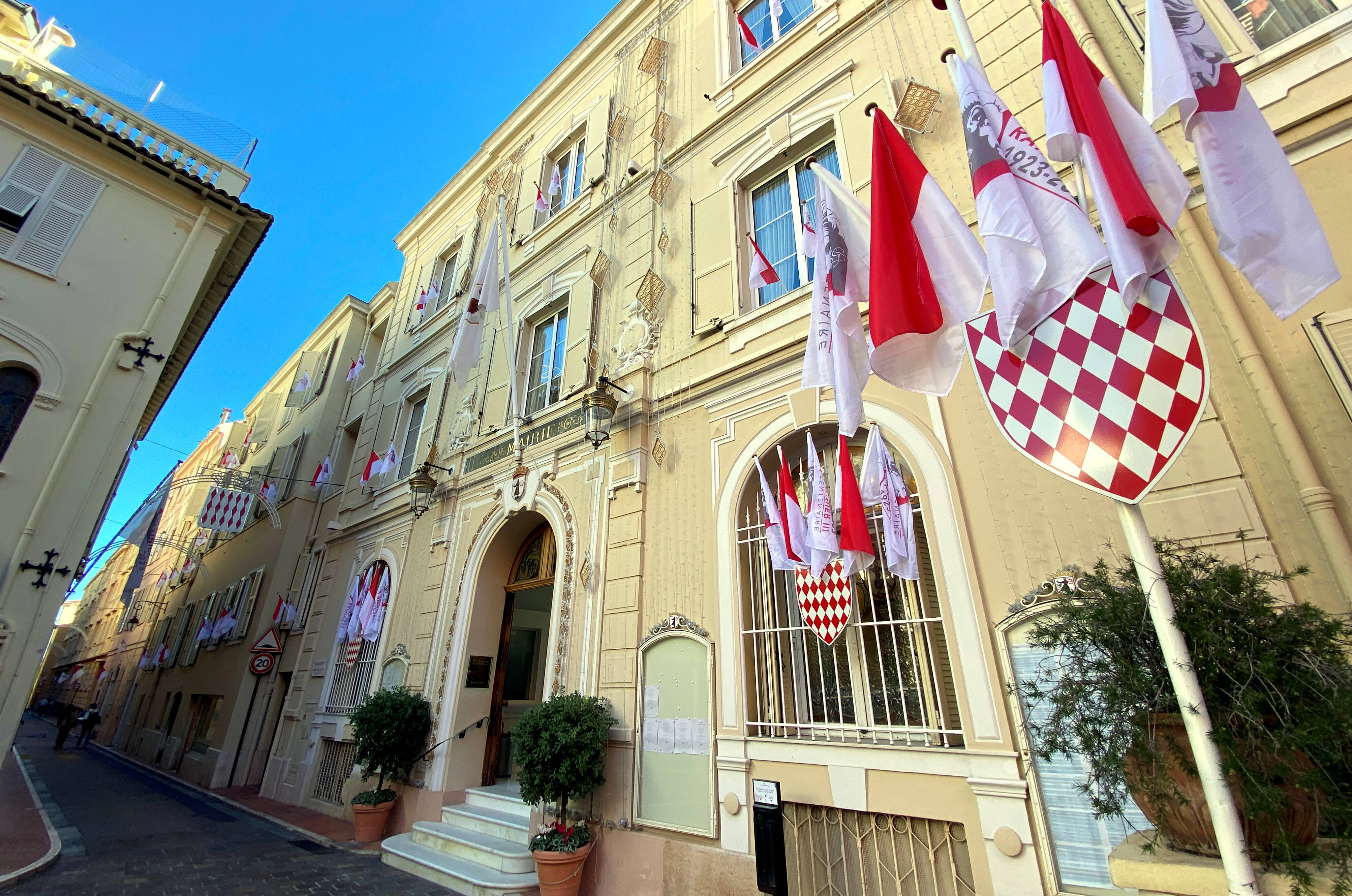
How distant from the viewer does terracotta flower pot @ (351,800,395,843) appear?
327 inches

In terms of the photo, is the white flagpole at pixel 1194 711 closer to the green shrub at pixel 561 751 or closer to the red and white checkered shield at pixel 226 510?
the green shrub at pixel 561 751

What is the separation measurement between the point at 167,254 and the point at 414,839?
10208mm

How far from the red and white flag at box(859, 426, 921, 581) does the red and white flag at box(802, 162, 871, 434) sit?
54.7 inches

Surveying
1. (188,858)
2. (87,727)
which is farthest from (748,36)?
(87,727)

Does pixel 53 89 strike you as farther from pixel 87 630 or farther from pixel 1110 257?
pixel 87 630

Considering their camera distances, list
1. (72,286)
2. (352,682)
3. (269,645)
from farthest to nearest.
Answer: (269,645), (352,682), (72,286)

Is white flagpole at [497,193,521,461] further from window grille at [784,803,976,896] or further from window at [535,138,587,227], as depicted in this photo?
window grille at [784,803,976,896]

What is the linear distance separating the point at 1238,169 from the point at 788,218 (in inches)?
218

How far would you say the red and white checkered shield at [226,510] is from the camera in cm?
1463

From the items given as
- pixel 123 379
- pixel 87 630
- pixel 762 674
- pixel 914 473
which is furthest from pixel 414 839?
pixel 87 630

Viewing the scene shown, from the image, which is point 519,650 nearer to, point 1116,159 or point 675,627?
point 675,627

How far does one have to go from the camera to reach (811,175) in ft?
24.7

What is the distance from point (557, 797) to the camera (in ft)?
19.8

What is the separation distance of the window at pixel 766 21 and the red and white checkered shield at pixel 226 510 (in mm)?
15199
